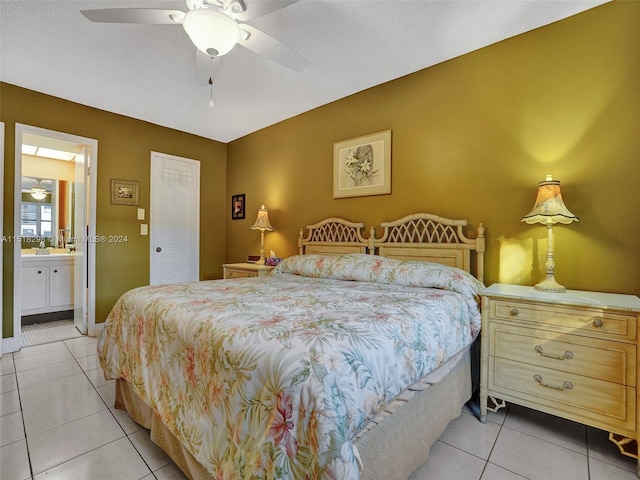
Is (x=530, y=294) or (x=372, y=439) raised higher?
(x=530, y=294)

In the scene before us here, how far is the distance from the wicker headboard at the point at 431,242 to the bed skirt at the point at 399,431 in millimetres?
811

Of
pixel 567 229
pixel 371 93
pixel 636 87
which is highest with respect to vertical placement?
pixel 371 93

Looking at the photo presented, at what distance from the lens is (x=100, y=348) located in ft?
6.80

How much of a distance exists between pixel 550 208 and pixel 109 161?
438cm

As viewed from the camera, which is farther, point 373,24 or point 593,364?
point 373,24

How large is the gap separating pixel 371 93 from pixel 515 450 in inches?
119

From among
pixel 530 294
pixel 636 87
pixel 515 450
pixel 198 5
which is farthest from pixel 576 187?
pixel 198 5

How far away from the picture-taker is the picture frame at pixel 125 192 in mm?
3729

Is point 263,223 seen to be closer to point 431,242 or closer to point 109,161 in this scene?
point 109,161

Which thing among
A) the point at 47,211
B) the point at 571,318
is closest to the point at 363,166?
the point at 571,318

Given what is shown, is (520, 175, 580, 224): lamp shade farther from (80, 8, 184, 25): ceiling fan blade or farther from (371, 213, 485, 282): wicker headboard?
(80, 8, 184, 25): ceiling fan blade

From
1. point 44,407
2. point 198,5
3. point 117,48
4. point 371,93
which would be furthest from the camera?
point 371,93

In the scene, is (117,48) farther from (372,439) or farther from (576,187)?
(576,187)

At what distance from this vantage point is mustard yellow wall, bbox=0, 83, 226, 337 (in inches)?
119
